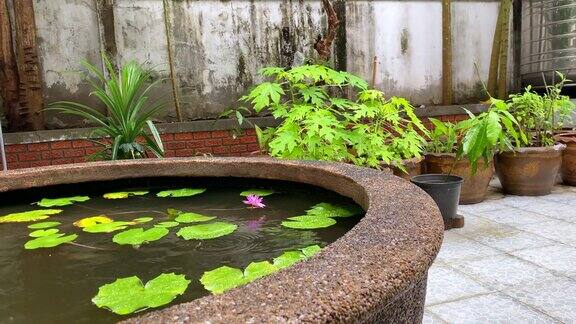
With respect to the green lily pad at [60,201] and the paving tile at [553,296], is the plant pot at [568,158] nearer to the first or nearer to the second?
the paving tile at [553,296]

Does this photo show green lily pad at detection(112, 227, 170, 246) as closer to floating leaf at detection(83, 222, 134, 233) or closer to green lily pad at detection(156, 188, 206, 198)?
floating leaf at detection(83, 222, 134, 233)

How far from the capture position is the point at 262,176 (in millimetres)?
1690

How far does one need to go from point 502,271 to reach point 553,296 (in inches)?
13.0

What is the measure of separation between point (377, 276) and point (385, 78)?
16.4ft

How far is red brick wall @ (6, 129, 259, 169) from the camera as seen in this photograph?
156 inches

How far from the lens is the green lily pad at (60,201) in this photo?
1.67 meters

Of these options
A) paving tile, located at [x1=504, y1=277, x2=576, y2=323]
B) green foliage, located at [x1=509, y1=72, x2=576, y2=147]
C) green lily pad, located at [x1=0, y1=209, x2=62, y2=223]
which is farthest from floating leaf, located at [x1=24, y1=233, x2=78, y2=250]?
green foliage, located at [x1=509, y1=72, x2=576, y2=147]

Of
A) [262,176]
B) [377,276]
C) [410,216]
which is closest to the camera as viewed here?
[377,276]

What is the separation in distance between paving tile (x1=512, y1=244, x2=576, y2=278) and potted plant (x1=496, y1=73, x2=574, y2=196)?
4.39 ft

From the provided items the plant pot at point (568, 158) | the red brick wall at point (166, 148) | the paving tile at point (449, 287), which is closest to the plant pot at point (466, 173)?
the plant pot at point (568, 158)

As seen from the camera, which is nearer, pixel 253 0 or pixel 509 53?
pixel 253 0

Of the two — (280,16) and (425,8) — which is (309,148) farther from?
(425,8)

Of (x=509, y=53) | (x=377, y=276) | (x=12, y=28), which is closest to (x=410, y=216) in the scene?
(x=377, y=276)

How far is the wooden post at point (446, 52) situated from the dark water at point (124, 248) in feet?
14.5
